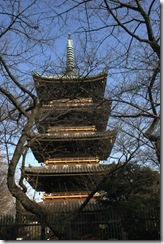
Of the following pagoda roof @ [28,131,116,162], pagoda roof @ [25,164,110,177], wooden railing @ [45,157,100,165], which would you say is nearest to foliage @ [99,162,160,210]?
pagoda roof @ [25,164,110,177]

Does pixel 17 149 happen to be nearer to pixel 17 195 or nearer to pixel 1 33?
pixel 17 195

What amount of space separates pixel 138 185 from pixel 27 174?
530 cm

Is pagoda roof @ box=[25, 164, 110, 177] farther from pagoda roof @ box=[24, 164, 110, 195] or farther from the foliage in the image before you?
the foliage

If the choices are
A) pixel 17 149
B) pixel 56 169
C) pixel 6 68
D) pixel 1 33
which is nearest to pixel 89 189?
pixel 56 169

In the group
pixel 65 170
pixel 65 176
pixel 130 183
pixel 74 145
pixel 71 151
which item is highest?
pixel 74 145

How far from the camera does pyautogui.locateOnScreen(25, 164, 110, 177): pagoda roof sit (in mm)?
12430

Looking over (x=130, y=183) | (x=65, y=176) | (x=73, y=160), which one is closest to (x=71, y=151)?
(x=73, y=160)

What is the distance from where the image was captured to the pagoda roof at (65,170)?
12430mm

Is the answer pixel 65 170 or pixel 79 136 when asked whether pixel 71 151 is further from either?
pixel 65 170

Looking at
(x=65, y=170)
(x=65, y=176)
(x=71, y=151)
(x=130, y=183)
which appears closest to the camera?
(x=130, y=183)

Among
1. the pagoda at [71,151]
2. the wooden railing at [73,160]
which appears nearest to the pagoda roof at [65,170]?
the pagoda at [71,151]

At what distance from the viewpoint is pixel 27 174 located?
12.3m

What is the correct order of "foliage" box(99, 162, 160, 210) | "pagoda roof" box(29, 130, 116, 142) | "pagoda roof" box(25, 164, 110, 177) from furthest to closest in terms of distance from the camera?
"pagoda roof" box(29, 130, 116, 142) → "pagoda roof" box(25, 164, 110, 177) → "foliage" box(99, 162, 160, 210)

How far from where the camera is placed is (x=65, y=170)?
1271 cm
